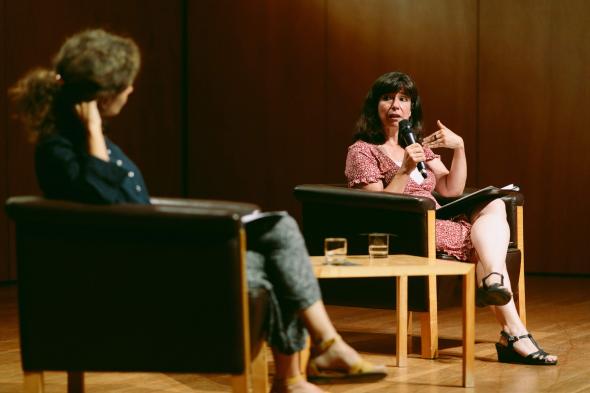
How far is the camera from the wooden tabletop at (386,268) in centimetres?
327

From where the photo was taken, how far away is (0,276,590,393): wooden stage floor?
3.45 m

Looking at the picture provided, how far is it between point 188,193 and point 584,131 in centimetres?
325

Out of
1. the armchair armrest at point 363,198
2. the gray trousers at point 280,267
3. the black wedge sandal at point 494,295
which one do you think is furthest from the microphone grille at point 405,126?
the gray trousers at point 280,267

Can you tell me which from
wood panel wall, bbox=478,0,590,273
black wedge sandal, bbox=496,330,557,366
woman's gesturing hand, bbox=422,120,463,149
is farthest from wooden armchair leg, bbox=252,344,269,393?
wood panel wall, bbox=478,0,590,273

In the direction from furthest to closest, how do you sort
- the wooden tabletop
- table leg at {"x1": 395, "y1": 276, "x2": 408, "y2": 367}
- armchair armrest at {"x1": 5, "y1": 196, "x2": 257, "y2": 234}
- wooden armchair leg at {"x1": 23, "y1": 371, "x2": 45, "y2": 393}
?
table leg at {"x1": 395, "y1": 276, "x2": 408, "y2": 367}, the wooden tabletop, wooden armchair leg at {"x1": 23, "y1": 371, "x2": 45, "y2": 393}, armchair armrest at {"x1": 5, "y1": 196, "x2": 257, "y2": 234}

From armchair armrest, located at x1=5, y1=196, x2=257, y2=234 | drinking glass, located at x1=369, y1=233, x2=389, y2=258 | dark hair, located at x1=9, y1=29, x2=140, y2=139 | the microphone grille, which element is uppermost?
dark hair, located at x1=9, y1=29, x2=140, y2=139

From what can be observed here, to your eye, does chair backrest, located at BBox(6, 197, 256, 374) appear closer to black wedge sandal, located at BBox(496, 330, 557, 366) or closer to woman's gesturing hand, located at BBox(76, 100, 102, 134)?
woman's gesturing hand, located at BBox(76, 100, 102, 134)

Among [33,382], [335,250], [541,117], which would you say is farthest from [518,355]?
[541,117]

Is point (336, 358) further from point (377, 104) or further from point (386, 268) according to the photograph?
point (377, 104)

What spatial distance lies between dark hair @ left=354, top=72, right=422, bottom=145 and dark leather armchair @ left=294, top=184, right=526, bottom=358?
388mm

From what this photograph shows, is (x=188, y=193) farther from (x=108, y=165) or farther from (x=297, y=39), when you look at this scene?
(x=108, y=165)

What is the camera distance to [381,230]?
404cm

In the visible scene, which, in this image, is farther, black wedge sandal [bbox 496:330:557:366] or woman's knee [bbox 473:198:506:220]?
woman's knee [bbox 473:198:506:220]

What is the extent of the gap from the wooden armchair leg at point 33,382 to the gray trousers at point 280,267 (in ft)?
1.96
